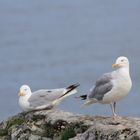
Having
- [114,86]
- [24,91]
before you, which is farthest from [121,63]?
[24,91]

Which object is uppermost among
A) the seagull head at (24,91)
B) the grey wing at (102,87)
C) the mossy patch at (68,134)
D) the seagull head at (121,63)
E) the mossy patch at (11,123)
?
the seagull head at (24,91)

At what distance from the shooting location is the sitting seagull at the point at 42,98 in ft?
59.4

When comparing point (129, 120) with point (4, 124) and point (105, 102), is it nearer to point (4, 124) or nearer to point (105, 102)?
point (105, 102)

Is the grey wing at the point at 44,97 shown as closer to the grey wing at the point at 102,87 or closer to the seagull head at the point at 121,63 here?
the grey wing at the point at 102,87

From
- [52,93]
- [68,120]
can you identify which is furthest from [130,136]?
[52,93]

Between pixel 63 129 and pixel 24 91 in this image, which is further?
pixel 24 91

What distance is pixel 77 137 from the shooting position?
13672mm

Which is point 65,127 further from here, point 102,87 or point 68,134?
point 102,87

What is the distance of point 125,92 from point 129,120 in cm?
140

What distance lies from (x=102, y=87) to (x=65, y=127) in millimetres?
1795

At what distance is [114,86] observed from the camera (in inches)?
615

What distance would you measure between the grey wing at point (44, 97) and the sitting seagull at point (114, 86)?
80.3 inches

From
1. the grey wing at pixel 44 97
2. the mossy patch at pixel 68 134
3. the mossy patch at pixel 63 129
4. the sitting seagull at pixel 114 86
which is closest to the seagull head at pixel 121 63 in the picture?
the sitting seagull at pixel 114 86

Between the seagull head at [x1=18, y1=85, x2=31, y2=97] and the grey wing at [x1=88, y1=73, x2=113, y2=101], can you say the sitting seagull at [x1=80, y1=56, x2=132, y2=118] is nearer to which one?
the grey wing at [x1=88, y1=73, x2=113, y2=101]
